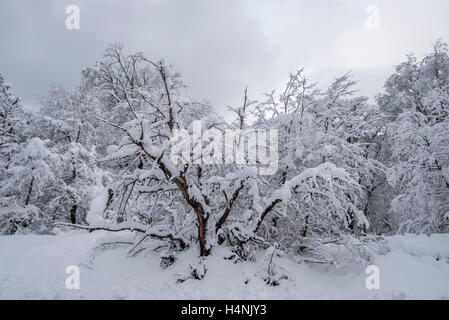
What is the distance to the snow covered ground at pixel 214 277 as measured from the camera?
4.70 m

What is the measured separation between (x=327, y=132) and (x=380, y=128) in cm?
901

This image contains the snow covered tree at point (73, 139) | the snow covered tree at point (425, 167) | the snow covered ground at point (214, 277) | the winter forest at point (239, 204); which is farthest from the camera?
the snow covered tree at point (73, 139)

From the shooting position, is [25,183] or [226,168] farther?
[25,183]

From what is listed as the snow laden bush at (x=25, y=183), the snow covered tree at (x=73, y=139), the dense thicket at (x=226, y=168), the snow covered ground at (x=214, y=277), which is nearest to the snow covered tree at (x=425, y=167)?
the dense thicket at (x=226, y=168)

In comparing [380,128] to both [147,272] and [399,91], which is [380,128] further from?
[147,272]

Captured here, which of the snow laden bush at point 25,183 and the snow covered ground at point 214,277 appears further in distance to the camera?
the snow laden bush at point 25,183

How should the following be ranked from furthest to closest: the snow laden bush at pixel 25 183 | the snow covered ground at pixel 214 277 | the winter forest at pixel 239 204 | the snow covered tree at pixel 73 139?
the snow covered tree at pixel 73 139 < the snow laden bush at pixel 25 183 < the winter forest at pixel 239 204 < the snow covered ground at pixel 214 277

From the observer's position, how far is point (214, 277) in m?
5.27

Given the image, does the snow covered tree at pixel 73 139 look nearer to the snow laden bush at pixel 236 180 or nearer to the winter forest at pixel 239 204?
the winter forest at pixel 239 204

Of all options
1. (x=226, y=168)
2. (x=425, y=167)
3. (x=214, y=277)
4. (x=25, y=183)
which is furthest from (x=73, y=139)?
(x=425, y=167)

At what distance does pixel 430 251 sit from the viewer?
5848 mm

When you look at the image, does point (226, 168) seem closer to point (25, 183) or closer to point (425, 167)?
A: point (425, 167)

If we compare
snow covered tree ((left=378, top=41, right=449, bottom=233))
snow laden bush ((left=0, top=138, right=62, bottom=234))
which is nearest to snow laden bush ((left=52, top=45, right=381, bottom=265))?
snow covered tree ((left=378, top=41, right=449, bottom=233))
